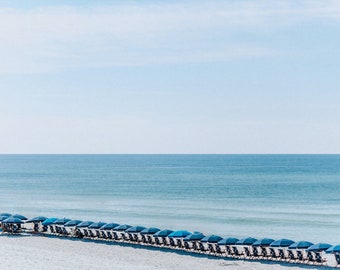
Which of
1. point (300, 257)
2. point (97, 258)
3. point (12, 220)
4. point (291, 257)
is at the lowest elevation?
point (300, 257)

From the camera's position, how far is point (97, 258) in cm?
2705

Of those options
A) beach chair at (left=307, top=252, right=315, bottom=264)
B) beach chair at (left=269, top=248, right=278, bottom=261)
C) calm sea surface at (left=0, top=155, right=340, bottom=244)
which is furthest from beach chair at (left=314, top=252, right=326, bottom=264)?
calm sea surface at (left=0, top=155, right=340, bottom=244)

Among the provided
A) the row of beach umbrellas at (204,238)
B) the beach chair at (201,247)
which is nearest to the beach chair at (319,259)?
the row of beach umbrellas at (204,238)

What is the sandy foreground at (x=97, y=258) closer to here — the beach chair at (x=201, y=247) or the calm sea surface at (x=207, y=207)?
the beach chair at (x=201, y=247)

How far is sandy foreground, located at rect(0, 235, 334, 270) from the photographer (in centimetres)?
2522

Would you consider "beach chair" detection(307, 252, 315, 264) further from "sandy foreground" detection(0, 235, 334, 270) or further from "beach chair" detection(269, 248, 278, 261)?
"beach chair" detection(269, 248, 278, 261)

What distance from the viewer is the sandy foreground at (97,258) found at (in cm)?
2522

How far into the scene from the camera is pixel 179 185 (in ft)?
316

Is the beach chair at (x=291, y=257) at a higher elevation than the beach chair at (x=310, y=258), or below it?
higher

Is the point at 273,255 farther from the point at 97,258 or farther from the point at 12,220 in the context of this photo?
the point at 12,220

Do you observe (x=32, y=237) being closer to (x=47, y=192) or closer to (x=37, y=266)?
(x=37, y=266)

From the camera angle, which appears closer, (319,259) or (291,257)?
(319,259)

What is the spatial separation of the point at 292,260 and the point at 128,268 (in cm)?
725

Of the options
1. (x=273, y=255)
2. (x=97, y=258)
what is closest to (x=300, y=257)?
(x=273, y=255)
